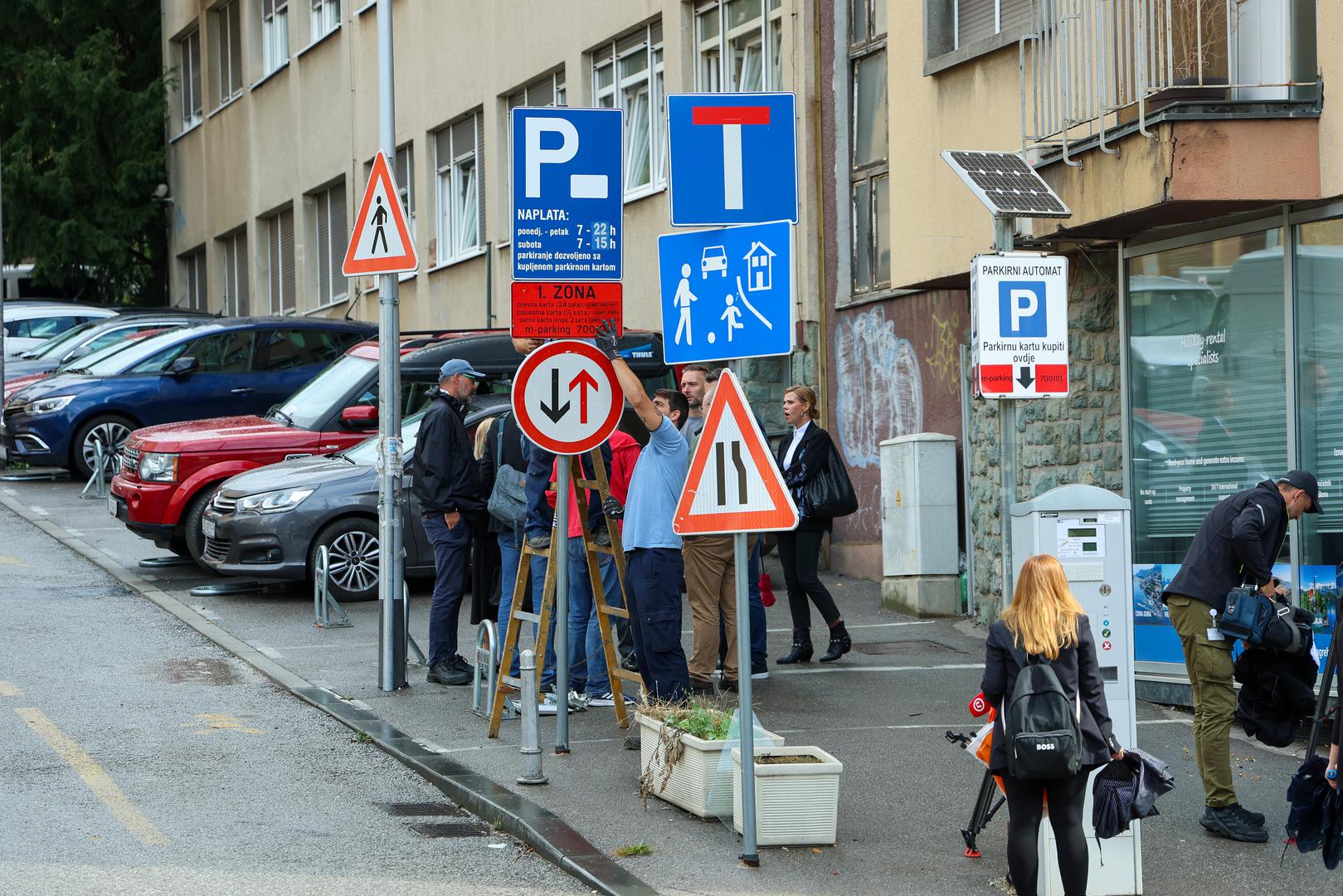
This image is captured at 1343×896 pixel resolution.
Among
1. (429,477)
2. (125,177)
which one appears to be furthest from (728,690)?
(125,177)

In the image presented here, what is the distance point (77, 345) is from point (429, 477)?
56.4 ft

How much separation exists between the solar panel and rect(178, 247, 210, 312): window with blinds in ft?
106

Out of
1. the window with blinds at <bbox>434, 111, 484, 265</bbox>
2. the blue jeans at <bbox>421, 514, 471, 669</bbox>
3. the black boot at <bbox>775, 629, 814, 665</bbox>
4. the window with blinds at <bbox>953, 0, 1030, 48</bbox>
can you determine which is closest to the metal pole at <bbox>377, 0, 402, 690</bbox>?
Result: the blue jeans at <bbox>421, 514, 471, 669</bbox>

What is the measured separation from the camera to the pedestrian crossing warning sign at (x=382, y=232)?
455 inches

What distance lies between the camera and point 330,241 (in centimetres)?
3256

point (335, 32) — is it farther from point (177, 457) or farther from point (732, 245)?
point (732, 245)

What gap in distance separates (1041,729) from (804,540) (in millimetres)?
5841

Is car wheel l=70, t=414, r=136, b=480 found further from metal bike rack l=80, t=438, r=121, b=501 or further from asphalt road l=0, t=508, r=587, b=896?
asphalt road l=0, t=508, r=587, b=896

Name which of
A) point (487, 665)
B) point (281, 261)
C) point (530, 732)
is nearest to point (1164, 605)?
point (487, 665)

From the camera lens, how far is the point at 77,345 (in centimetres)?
2720

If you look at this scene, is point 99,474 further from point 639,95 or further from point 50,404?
point 639,95

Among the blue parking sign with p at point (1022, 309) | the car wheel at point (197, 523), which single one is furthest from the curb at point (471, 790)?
the blue parking sign with p at point (1022, 309)

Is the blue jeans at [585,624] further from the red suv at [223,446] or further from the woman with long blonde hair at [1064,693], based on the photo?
the red suv at [223,446]

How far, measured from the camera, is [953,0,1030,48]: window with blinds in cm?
1345
